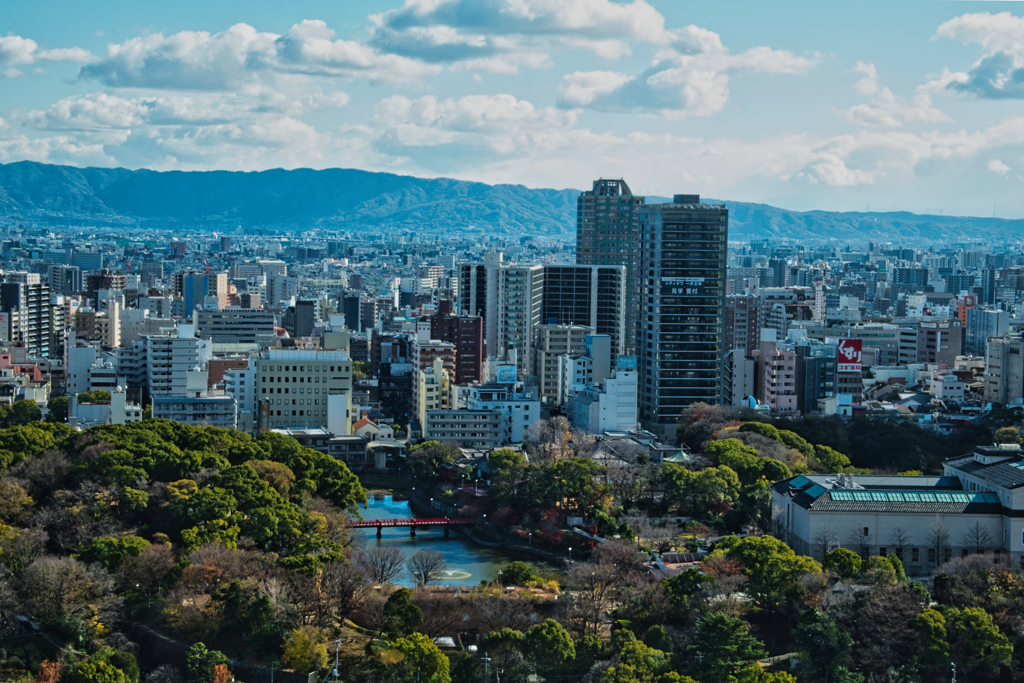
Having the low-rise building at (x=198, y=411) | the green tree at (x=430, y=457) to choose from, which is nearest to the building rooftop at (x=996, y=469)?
the green tree at (x=430, y=457)

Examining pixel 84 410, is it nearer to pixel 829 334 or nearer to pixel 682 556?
pixel 682 556

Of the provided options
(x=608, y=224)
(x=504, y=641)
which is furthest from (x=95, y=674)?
(x=608, y=224)

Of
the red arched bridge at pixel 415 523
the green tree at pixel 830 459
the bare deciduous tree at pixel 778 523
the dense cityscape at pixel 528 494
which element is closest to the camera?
the dense cityscape at pixel 528 494

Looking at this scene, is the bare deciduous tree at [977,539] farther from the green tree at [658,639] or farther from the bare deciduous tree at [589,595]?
the green tree at [658,639]

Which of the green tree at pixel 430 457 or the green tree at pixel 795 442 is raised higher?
the green tree at pixel 795 442

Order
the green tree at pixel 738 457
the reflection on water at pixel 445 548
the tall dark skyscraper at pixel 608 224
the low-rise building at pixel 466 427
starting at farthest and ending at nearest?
the tall dark skyscraper at pixel 608 224 → the low-rise building at pixel 466 427 → the green tree at pixel 738 457 → the reflection on water at pixel 445 548

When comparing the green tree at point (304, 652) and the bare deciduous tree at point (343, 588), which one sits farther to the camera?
the bare deciduous tree at point (343, 588)

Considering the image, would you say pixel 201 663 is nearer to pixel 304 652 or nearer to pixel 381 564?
pixel 304 652
